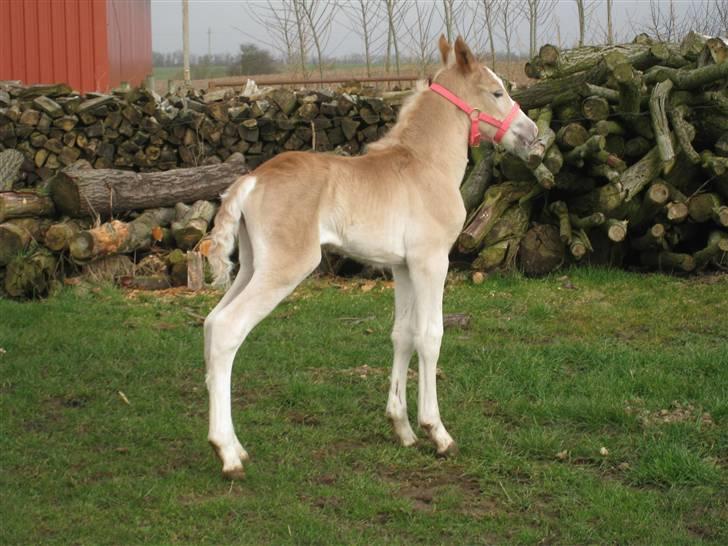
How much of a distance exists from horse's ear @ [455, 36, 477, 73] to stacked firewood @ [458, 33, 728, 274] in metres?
3.55

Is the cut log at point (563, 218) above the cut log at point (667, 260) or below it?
above

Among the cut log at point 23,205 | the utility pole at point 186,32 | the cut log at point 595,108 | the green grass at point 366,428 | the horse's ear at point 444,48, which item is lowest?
the green grass at point 366,428

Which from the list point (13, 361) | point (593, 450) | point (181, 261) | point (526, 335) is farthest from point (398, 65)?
point (593, 450)

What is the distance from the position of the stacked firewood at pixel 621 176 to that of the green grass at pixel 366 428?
1.00 metres

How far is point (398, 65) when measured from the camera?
721 inches

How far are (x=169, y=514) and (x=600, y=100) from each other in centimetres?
674

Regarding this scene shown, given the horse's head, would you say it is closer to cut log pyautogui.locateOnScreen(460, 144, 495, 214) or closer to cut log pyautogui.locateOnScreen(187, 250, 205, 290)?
cut log pyautogui.locateOnScreen(460, 144, 495, 214)

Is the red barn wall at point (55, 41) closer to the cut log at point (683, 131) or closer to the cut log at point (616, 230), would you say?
the cut log at point (616, 230)

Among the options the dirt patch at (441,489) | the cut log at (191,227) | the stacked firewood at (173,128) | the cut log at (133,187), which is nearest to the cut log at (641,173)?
the stacked firewood at (173,128)

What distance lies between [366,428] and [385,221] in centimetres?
143

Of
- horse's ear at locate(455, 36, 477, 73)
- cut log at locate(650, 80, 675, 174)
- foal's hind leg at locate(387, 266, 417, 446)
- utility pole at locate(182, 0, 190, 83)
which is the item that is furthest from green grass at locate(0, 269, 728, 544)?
utility pole at locate(182, 0, 190, 83)

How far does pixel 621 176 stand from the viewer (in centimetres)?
976

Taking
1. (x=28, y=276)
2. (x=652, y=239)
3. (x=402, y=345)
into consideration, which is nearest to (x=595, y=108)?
(x=652, y=239)

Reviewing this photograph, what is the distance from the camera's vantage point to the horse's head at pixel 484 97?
18.7 ft
